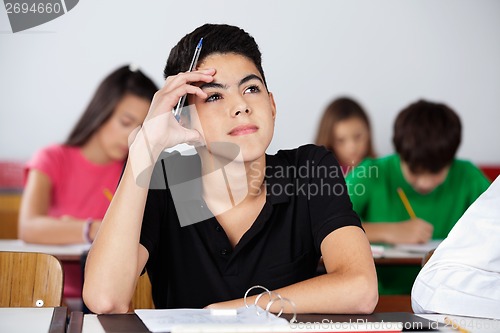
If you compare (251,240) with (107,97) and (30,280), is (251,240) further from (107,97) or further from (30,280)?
(107,97)

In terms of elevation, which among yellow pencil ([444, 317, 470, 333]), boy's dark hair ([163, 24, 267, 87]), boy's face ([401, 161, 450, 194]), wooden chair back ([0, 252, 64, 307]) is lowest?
boy's face ([401, 161, 450, 194])

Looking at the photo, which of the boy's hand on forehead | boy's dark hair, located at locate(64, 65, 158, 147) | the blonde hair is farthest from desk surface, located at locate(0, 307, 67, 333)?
the blonde hair

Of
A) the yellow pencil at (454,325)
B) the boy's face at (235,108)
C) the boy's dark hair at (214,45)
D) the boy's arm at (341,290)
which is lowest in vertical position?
the yellow pencil at (454,325)

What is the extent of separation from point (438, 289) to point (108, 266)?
666 millimetres

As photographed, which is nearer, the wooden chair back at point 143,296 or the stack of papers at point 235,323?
the stack of papers at point 235,323

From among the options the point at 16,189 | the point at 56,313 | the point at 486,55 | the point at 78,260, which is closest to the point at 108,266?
the point at 56,313

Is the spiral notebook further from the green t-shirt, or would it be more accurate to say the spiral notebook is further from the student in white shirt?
the green t-shirt

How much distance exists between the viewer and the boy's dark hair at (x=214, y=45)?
1719 millimetres

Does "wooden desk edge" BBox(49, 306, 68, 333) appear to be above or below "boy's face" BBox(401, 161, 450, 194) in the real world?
above

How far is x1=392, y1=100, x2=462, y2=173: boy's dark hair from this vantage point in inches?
115

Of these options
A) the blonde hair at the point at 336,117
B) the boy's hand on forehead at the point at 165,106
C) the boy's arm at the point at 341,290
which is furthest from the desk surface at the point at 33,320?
the blonde hair at the point at 336,117

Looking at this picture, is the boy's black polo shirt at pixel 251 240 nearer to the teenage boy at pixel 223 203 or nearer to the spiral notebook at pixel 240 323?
the teenage boy at pixel 223 203

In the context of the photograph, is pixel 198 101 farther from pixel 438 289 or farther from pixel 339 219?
pixel 438 289

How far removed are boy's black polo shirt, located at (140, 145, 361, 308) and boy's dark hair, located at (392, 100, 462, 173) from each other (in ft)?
4.11
